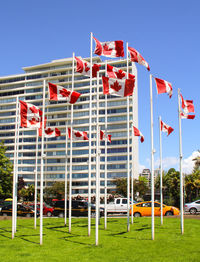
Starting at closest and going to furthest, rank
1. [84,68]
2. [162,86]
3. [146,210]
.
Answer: [162,86] < [84,68] < [146,210]

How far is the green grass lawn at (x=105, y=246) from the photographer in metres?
11.8

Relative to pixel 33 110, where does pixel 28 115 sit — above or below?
below

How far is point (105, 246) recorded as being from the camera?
45.5ft

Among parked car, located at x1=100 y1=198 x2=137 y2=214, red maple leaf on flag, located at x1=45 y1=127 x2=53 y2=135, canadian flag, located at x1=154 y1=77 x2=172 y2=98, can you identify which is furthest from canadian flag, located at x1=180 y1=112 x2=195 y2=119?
parked car, located at x1=100 y1=198 x2=137 y2=214

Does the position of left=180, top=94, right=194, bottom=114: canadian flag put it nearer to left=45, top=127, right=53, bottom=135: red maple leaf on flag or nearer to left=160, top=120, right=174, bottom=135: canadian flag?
left=160, top=120, right=174, bottom=135: canadian flag

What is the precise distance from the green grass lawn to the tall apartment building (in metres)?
62.6

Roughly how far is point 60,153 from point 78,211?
61206mm

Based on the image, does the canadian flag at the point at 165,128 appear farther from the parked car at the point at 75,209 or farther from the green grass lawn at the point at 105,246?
the parked car at the point at 75,209

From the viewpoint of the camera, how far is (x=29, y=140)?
315 feet

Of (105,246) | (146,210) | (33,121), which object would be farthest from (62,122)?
(105,246)

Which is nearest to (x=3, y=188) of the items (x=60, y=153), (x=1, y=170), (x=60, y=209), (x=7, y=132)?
(x=1, y=170)

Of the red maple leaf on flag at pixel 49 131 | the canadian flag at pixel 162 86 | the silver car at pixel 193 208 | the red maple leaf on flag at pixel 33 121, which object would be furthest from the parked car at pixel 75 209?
the canadian flag at pixel 162 86

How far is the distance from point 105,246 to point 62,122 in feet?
266

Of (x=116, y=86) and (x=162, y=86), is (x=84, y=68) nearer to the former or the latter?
(x=116, y=86)
